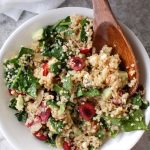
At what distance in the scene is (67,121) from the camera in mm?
1352

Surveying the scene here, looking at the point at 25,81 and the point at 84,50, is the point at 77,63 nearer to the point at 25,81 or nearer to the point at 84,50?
A: the point at 84,50

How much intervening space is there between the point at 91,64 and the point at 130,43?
0.43 ft

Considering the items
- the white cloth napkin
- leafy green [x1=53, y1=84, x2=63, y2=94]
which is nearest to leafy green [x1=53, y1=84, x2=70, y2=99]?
leafy green [x1=53, y1=84, x2=63, y2=94]

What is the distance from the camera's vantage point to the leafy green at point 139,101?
4.48 feet

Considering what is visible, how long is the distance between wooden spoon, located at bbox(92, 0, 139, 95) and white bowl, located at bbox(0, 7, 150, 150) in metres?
0.04

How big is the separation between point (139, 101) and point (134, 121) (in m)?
0.06

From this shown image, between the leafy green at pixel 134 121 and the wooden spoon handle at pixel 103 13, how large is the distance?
26cm

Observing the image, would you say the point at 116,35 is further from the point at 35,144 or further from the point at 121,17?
the point at 35,144

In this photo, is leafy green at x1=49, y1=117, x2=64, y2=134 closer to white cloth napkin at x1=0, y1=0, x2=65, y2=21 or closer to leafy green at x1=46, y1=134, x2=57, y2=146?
leafy green at x1=46, y1=134, x2=57, y2=146

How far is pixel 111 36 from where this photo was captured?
53.7 inches

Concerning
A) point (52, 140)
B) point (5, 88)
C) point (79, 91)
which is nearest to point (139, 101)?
point (79, 91)

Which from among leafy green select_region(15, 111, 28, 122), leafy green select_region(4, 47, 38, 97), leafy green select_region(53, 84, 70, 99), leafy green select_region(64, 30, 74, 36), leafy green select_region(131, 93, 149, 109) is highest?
leafy green select_region(64, 30, 74, 36)

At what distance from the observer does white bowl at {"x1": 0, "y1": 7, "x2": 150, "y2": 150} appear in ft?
4.52

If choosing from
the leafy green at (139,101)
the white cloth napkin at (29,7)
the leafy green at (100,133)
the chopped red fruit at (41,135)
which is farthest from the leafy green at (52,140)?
the white cloth napkin at (29,7)
